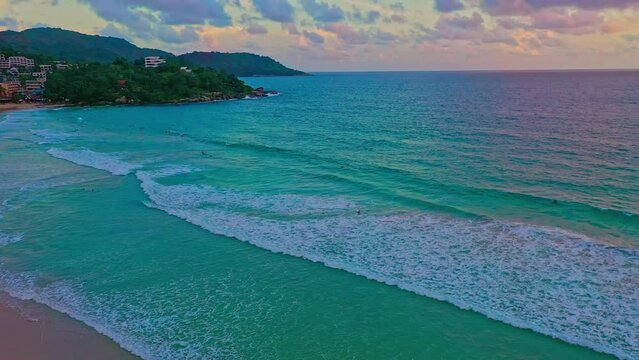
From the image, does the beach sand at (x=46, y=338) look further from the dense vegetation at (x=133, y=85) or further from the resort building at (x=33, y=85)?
the resort building at (x=33, y=85)

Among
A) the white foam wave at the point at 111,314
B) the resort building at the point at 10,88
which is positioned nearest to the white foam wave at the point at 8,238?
the white foam wave at the point at 111,314

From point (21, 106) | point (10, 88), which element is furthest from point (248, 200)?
point (10, 88)

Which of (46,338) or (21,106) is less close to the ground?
(21,106)

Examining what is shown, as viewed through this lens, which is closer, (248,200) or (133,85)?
(248,200)

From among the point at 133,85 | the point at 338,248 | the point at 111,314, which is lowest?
the point at 111,314

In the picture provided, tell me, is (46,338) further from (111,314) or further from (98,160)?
(98,160)

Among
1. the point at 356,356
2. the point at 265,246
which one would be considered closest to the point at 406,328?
the point at 356,356

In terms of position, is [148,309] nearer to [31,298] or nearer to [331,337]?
[31,298]
